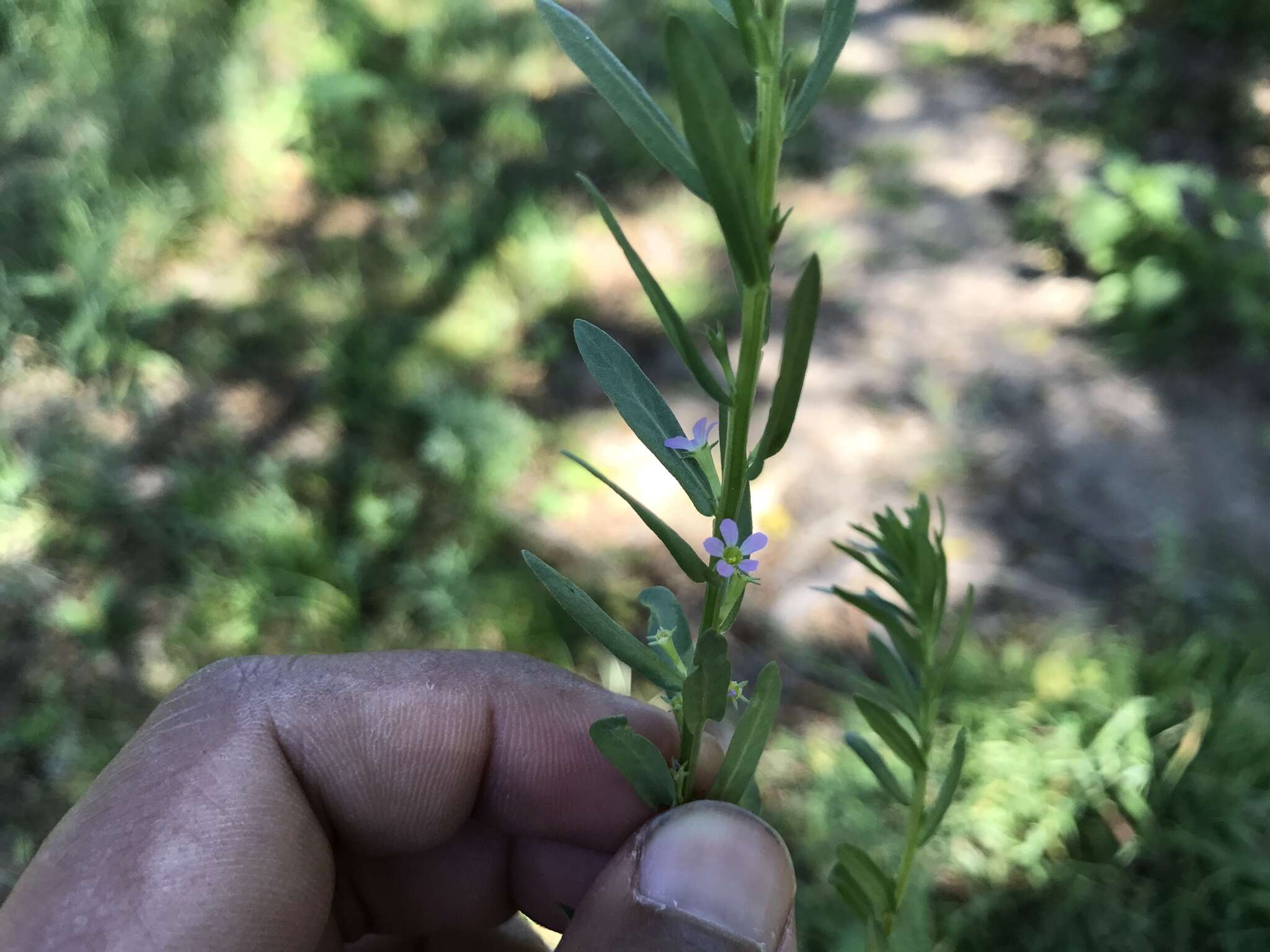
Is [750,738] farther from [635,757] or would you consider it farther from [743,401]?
[743,401]

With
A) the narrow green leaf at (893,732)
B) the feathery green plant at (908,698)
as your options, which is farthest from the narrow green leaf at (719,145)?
the narrow green leaf at (893,732)

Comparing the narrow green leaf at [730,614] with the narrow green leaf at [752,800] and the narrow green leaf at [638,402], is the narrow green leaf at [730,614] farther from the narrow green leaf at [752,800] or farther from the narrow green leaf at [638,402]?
the narrow green leaf at [752,800]

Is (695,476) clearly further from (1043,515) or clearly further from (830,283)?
(830,283)

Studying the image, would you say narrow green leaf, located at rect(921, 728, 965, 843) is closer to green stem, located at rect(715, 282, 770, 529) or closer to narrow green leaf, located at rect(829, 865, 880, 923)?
narrow green leaf, located at rect(829, 865, 880, 923)

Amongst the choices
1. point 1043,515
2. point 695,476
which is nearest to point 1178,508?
point 1043,515

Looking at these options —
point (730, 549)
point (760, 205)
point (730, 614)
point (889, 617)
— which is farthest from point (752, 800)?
point (760, 205)

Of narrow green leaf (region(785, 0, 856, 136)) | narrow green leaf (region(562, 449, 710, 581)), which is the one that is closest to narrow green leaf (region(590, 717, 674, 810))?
narrow green leaf (region(562, 449, 710, 581))
